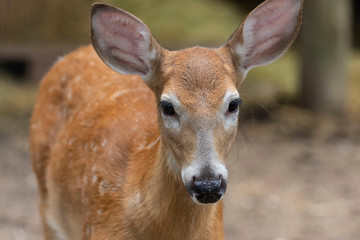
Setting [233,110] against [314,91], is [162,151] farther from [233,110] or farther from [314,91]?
[314,91]

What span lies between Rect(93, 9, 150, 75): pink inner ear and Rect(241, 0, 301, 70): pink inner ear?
1.77 ft

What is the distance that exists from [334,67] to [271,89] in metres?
1.05

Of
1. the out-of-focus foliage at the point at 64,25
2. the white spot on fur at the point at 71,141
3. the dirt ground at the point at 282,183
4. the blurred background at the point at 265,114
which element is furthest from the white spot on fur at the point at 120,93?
the out-of-focus foliage at the point at 64,25

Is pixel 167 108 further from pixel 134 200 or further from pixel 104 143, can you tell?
pixel 104 143

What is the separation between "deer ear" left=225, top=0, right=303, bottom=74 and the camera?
380cm

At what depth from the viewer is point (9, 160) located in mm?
7734

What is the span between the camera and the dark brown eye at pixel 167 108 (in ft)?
11.2

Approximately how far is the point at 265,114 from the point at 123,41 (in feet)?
18.2

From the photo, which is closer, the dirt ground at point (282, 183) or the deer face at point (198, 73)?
the deer face at point (198, 73)

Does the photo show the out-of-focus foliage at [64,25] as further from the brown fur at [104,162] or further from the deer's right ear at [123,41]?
the deer's right ear at [123,41]

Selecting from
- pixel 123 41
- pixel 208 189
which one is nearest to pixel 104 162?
pixel 123 41

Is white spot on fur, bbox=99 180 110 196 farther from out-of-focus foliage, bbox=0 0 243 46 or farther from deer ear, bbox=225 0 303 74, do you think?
out-of-focus foliage, bbox=0 0 243 46

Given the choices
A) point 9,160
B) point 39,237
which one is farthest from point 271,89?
point 39,237

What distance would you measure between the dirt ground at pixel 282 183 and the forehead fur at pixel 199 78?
5.76 feet
